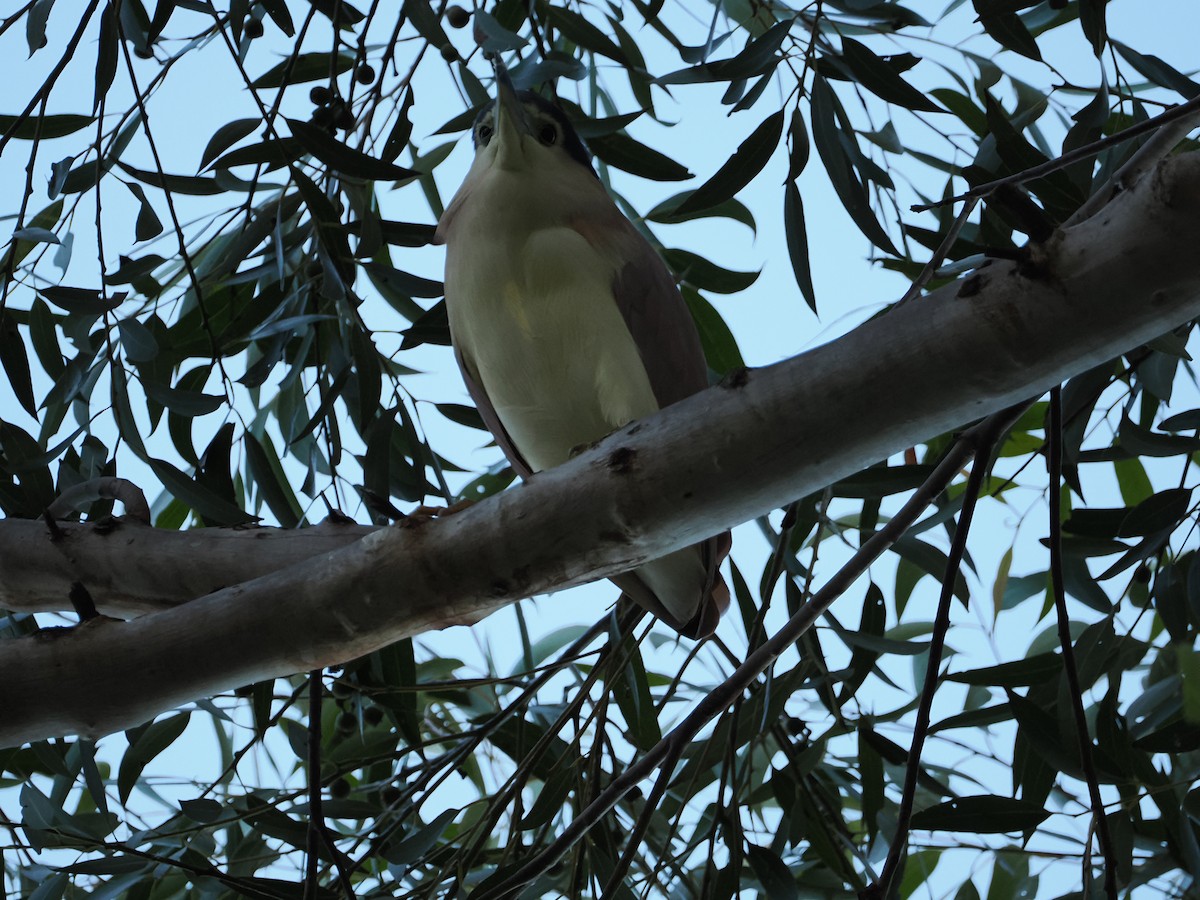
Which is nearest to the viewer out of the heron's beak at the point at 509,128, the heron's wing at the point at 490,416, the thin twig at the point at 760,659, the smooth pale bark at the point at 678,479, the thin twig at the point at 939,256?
the smooth pale bark at the point at 678,479

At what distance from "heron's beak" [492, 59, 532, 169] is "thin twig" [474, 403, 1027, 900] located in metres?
A: 0.72

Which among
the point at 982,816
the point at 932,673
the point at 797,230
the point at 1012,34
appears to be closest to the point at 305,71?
the point at 797,230

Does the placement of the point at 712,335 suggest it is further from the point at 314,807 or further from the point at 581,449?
the point at 314,807

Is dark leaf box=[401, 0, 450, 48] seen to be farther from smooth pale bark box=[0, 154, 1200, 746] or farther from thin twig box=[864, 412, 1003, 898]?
thin twig box=[864, 412, 1003, 898]

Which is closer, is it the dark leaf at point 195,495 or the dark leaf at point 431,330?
the dark leaf at point 195,495

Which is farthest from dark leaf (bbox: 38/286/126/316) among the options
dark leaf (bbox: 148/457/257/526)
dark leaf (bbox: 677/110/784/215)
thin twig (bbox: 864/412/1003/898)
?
thin twig (bbox: 864/412/1003/898)

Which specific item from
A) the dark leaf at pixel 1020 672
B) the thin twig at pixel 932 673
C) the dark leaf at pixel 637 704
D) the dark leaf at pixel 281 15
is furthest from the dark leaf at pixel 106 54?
the dark leaf at pixel 1020 672

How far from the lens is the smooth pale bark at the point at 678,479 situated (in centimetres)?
69

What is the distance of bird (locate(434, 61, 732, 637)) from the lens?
57.6 inches

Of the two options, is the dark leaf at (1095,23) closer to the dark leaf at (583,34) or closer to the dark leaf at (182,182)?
the dark leaf at (583,34)

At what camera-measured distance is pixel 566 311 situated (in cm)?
146

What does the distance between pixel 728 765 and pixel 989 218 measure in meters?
0.61

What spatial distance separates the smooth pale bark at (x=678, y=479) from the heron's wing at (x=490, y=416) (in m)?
0.55

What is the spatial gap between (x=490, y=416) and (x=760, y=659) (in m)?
0.70
